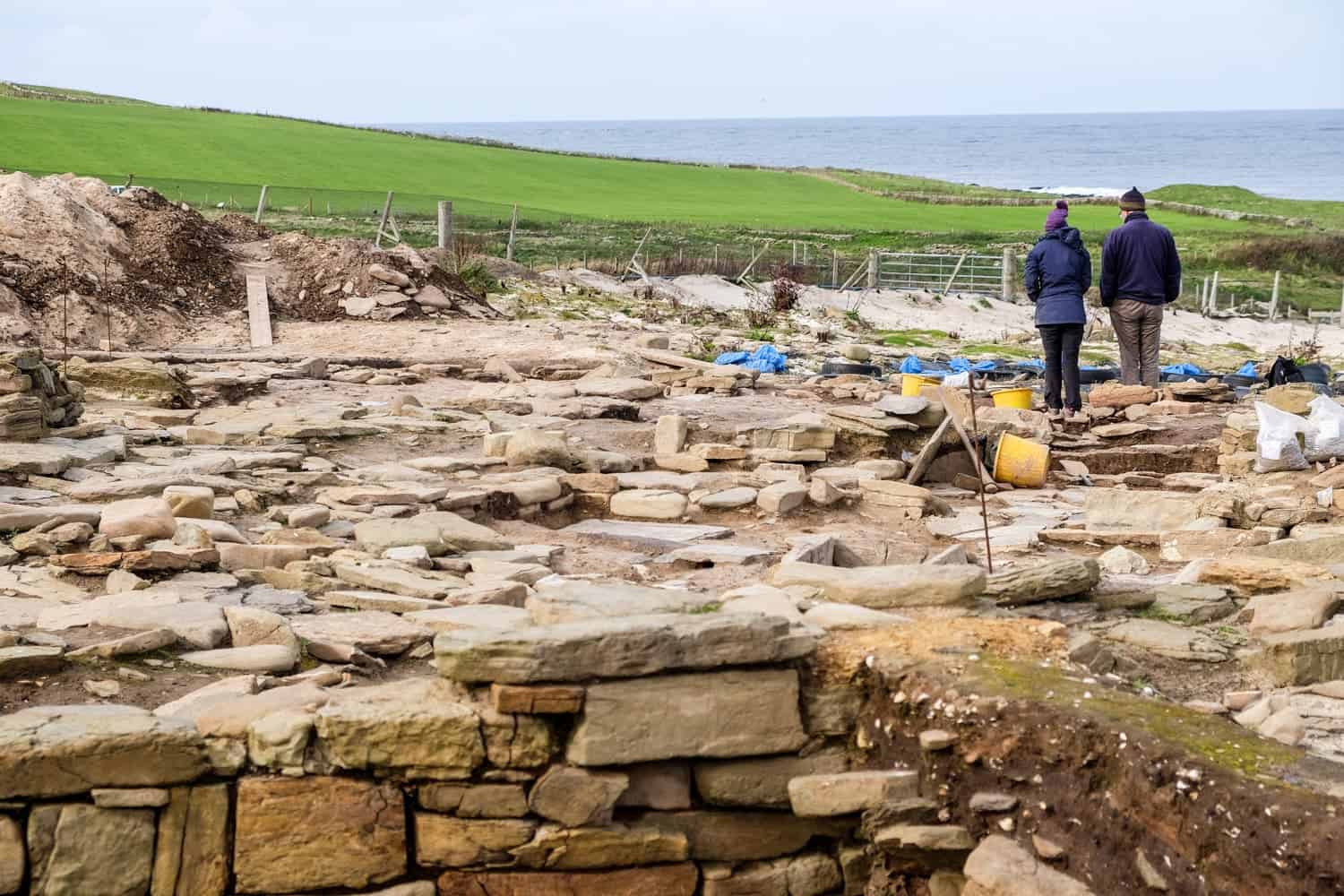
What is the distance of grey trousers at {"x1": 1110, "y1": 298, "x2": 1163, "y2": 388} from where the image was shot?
12.2m

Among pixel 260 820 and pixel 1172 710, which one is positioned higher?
pixel 1172 710

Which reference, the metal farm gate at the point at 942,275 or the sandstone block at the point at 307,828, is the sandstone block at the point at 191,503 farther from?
the metal farm gate at the point at 942,275

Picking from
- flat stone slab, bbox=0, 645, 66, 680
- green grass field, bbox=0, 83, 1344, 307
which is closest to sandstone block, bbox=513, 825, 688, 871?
flat stone slab, bbox=0, 645, 66, 680

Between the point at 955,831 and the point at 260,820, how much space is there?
7.47ft

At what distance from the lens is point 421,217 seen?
111 ft

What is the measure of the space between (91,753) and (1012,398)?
933cm

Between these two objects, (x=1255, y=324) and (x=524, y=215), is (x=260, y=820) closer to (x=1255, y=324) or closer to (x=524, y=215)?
(x=1255, y=324)

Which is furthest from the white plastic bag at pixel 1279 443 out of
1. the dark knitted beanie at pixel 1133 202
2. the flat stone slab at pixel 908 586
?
the flat stone slab at pixel 908 586

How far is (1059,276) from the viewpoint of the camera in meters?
11.8

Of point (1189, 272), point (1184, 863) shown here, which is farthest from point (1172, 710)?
point (1189, 272)

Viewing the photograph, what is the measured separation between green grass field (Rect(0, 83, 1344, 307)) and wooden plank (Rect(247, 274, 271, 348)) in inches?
331

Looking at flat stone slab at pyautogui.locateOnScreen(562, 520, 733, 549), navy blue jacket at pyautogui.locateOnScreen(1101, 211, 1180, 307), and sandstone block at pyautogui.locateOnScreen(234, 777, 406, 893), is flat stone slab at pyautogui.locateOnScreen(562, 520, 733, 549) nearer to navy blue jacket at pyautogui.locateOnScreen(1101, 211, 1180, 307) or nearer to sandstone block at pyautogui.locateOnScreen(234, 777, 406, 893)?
sandstone block at pyautogui.locateOnScreen(234, 777, 406, 893)

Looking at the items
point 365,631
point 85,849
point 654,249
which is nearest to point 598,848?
point 365,631

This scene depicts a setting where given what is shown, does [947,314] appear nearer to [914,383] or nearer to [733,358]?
[733,358]
